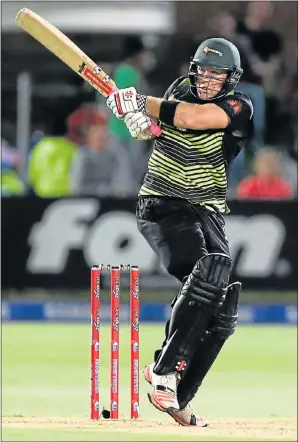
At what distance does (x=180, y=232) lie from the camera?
7133mm

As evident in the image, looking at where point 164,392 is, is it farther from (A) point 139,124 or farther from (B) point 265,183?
(B) point 265,183

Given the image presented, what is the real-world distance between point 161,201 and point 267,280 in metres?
5.47

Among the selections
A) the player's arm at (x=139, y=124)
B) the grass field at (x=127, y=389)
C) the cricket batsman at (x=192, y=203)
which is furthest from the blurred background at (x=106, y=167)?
the player's arm at (x=139, y=124)

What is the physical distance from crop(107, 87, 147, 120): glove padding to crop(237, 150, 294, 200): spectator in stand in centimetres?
567

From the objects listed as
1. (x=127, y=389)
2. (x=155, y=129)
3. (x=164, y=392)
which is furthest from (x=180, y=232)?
(x=127, y=389)

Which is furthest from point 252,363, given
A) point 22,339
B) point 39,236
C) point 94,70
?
point 94,70

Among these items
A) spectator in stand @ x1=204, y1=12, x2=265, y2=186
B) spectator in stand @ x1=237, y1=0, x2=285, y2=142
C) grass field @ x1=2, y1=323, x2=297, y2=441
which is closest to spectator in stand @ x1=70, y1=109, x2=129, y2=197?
spectator in stand @ x1=204, y1=12, x2=265, y2=186

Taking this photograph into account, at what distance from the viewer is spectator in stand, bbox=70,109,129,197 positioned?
41.9 feet

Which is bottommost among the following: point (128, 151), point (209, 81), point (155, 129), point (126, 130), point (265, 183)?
point (265, 183)

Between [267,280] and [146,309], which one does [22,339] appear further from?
[267,280]

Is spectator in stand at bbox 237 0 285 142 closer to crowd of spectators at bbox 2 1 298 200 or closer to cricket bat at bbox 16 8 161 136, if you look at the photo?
crowd of spectators at bbox 2 1 298 200

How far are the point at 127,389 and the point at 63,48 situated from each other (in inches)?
107

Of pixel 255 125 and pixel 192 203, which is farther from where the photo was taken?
pixel 255 125

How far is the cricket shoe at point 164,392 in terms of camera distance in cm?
702
